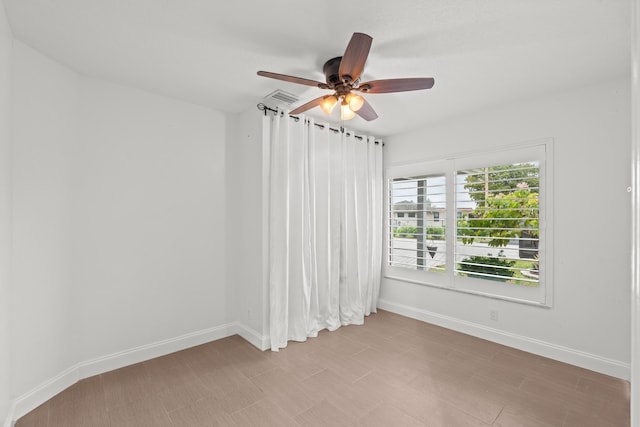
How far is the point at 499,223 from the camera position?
3154mm

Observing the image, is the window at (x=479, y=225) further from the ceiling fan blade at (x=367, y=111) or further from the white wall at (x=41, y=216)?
the white wall at (x=41, y=216)

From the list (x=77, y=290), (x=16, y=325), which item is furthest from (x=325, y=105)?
(x=16, y=325)

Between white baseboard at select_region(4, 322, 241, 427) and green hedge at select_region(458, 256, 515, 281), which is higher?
green hedge at select_region(458, 256, 515, 281)

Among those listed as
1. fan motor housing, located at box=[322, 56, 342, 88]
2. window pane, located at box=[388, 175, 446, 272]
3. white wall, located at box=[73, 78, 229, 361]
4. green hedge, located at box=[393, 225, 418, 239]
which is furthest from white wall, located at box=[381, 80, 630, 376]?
white wall, located at box=[73, 78, 229, 361]

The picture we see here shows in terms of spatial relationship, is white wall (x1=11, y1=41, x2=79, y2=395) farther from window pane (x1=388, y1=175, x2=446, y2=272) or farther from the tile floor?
window pane (x1=388, y1=175, x2=446, y2=272)

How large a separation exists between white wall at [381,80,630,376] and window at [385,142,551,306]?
12 centimetres

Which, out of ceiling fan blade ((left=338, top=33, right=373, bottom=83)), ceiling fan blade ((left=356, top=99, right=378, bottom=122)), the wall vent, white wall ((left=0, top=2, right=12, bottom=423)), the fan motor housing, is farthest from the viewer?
the wall vent

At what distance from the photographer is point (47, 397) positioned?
7.08ft

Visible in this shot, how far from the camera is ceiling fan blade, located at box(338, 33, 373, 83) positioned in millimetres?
1618

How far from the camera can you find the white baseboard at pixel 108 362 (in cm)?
202

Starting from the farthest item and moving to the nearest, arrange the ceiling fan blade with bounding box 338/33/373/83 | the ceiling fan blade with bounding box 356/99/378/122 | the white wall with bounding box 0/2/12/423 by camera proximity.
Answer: the ceiling fan blade with bounding box 356/99/378/122, the white wall with bounding box 0/2/12/423, the ceiling fan blade with bounding box 338/33/373/83

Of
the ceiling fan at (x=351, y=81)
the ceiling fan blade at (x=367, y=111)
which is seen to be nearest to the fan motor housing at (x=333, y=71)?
the ceiling fan at (x=351, y=81)

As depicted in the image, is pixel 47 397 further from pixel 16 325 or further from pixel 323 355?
pixel 323 355

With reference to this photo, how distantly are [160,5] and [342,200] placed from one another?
2661mm
